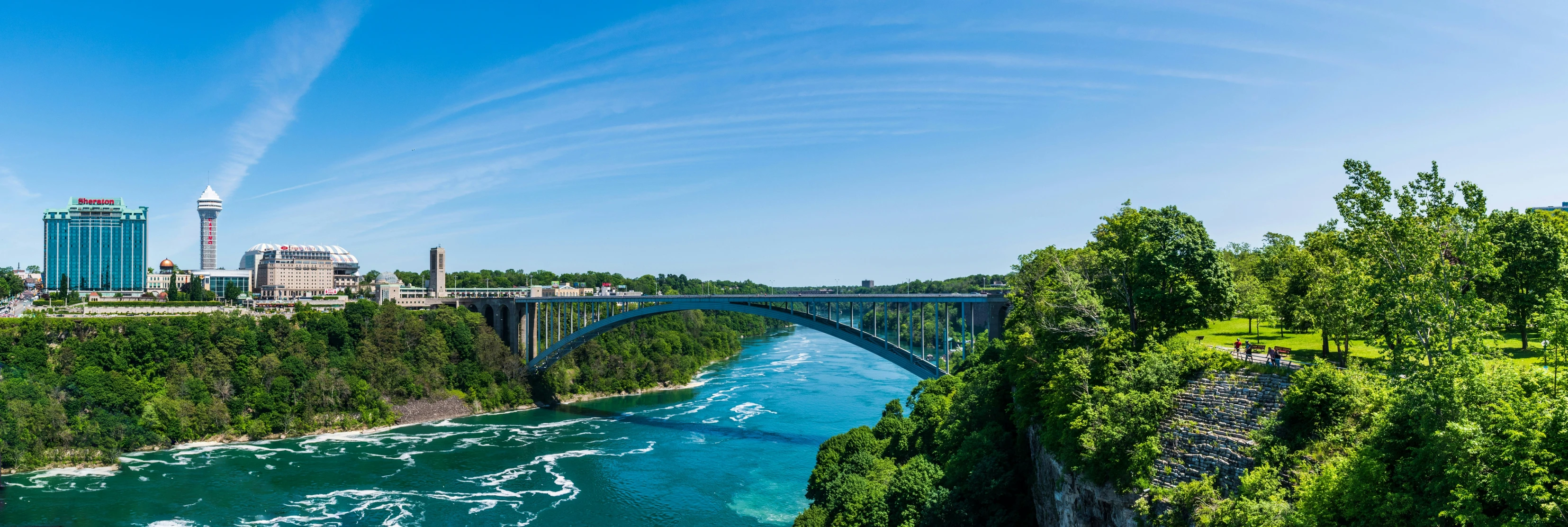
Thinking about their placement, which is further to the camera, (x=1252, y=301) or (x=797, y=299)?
(x=797, y=299)

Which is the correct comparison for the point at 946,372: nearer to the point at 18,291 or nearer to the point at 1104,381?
the point at 1104,381

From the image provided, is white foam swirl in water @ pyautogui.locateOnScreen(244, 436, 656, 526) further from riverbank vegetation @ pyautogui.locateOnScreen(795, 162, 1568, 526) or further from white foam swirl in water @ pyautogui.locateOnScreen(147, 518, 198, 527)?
riverbank vegetation @ pyautogui.locateOnScreen(795, 162, 1568, 526)

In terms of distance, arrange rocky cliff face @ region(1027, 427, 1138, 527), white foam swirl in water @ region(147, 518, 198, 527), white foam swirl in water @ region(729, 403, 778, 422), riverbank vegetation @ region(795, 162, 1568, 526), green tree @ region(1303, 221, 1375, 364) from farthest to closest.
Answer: white foam swirl in water @ region(729, 403, 778, 422) < white foam swirl in water @ region(147, 518, 198, 527) < rocky cliff face @ region(1027, 427, 1138, 527) < green tree @ region(1303, 221, 1375, 364) < riverbank vegetation @ region(795, 162, 1568, 526)

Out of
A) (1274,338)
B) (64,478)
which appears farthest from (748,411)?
(1274,338)

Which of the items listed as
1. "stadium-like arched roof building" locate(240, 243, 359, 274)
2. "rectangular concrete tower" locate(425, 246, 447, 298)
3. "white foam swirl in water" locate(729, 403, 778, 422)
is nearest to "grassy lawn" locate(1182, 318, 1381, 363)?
"white foam swirl in water" locate(729, 403, 778, 422)

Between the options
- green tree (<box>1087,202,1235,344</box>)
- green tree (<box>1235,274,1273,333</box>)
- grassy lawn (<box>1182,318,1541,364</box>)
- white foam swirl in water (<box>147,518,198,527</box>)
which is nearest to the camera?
grassy lawn (<box>1182,318,1541,364</box>)

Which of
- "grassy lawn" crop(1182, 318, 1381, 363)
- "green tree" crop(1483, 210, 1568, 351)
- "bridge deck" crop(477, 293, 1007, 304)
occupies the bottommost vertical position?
"grassy lawn" crop(1182, 318, 1381, 363)

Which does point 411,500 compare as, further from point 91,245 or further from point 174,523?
point 91,245

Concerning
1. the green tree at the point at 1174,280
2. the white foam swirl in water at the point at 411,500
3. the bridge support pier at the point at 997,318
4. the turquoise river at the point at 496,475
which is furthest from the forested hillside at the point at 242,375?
the green tree at the point at 1174,280
